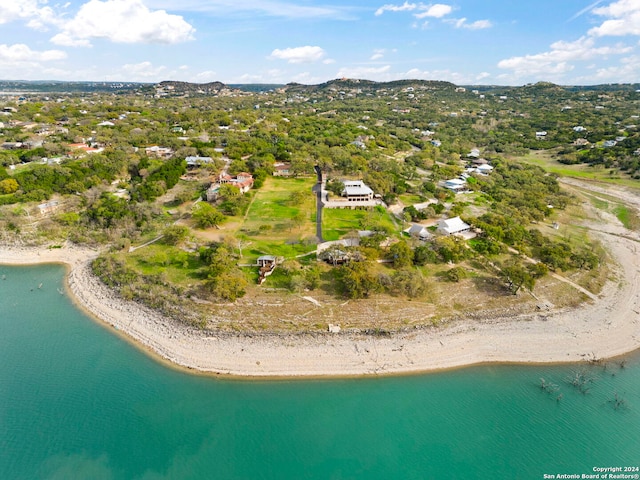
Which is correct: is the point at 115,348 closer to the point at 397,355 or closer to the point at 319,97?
the point at 397,355

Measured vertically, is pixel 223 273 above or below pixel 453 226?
below

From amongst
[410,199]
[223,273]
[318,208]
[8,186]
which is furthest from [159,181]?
[410,199]

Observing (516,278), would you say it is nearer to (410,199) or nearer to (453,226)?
(453,226)

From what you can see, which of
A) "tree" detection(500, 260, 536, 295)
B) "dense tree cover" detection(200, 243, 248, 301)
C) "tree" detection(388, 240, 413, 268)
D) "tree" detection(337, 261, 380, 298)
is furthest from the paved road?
"tree" detection(500, 260, 536, 295)

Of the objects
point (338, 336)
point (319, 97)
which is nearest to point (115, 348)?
point (338, 336)

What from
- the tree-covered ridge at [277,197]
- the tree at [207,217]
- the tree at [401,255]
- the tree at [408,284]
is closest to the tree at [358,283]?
the tree-covered ridge at [277,197]

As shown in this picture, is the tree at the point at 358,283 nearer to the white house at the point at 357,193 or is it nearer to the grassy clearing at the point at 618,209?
the white house at the point at 357,193
